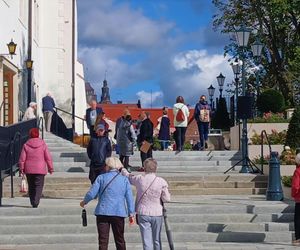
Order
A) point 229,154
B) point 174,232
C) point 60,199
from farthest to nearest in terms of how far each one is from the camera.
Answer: point 229,154
point 60,199
point 174,232

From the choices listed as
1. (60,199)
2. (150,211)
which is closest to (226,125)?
(60,199)

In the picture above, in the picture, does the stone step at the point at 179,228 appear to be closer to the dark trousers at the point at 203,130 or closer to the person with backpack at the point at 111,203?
the person with backpack at the point at 111,203

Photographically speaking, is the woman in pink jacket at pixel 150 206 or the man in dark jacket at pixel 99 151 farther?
the man in dark jacket at pixel 99 151

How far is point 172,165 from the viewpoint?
2353 cm

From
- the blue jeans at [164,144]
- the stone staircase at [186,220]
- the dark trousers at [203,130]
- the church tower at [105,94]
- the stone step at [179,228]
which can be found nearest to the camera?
the stone staircase at [186,220]

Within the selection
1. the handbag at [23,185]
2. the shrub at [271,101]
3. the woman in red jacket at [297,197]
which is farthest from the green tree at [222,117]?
the woman in red jacket at [297,197]

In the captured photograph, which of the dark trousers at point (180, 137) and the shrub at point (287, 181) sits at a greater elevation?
the dark trousers at point (180, 137)

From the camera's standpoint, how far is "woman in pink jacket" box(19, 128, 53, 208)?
1625 centimetres

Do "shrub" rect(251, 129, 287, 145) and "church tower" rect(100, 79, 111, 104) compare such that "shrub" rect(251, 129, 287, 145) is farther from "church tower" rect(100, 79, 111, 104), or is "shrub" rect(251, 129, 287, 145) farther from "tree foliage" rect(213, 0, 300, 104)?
"church tower" rect(100, 79, 111, 104)

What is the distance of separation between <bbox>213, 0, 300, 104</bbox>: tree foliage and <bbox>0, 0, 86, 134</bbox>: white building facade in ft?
29.2

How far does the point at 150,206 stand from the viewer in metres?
11.8

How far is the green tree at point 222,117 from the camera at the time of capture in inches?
1366

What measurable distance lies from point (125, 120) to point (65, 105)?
77.9ft

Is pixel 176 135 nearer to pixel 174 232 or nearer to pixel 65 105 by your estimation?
pixel 174 232
